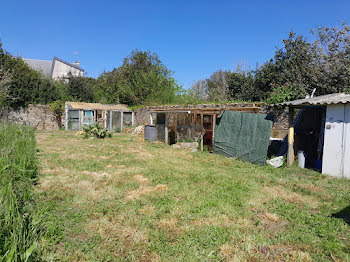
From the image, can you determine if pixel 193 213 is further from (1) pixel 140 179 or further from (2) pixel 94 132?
(2) pixel 94 132

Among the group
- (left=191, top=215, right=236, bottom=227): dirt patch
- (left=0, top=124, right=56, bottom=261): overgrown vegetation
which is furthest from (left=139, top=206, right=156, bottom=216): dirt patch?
(left=0, top=124, right=56, bottom=261): overgrown vegetation

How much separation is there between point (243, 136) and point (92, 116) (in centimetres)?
1461

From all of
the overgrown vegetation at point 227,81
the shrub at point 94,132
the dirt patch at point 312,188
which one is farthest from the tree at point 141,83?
the dirt patch at point 312,188

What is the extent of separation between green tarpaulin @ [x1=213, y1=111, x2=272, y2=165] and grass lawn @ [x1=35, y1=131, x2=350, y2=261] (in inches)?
49.8

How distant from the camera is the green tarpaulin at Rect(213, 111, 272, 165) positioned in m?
7.80

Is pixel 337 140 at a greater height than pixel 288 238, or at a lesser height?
greater

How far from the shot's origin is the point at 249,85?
641 inches

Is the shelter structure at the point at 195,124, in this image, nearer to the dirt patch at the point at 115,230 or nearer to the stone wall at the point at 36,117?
the dirt patch at the point at 115,230

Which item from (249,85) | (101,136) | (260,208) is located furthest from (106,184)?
(249,85)

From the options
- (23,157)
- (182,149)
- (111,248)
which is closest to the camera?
(111,248)

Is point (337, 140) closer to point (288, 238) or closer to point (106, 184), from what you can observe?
point (288, 238)

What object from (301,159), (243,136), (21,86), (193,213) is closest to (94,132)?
(243,136)

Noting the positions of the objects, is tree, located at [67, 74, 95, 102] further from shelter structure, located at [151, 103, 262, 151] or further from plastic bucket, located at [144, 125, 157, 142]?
shelter structure, located at [151, 103, 262, 151]

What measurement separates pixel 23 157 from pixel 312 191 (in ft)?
19.5
